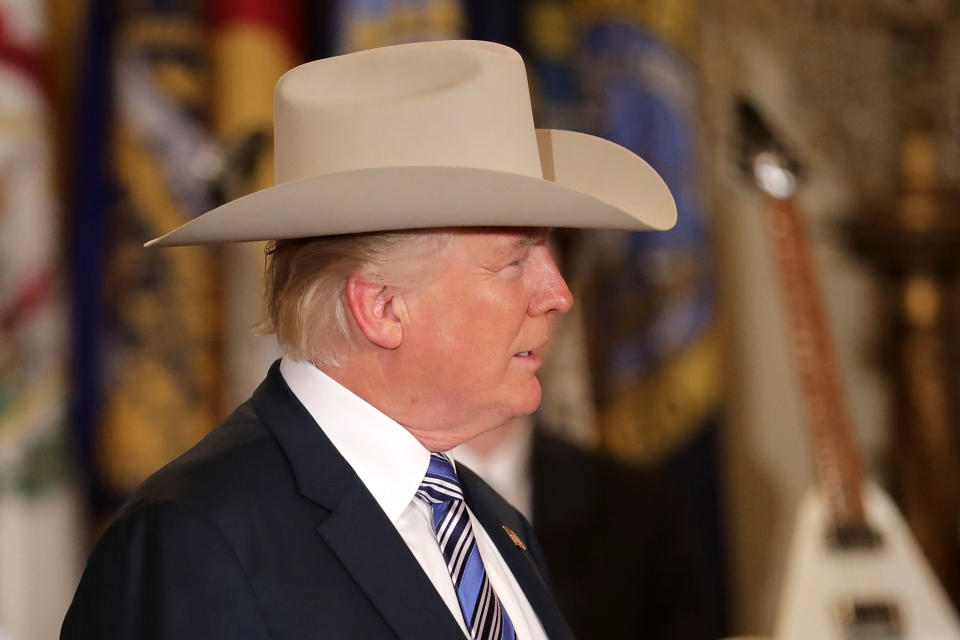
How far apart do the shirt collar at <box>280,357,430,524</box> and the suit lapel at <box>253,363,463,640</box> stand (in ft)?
0.06

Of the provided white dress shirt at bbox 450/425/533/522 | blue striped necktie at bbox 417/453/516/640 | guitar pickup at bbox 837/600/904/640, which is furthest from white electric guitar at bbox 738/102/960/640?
blue striped necktie at bbox 417/453/516/640

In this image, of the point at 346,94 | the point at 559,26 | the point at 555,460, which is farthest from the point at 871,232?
the point at 346,94

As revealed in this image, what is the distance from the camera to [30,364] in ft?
6.93

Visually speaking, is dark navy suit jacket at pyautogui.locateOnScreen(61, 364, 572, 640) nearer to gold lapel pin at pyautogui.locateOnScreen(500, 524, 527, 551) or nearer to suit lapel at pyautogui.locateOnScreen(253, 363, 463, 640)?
suit lapel at pyautogui.locateOnScreen(253, 363, 463, 640)

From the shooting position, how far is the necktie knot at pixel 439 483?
104 centimetres

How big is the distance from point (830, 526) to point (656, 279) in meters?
0.64

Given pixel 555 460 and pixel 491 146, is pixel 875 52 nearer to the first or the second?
pixel 555 460

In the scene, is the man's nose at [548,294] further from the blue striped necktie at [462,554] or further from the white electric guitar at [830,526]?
the white electric guitar at [830,526]

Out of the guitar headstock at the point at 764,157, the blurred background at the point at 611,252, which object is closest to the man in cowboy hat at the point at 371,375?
the blurred background at the point at 611,252

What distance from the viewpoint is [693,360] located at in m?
2.46

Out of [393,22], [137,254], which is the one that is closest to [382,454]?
[137,254]

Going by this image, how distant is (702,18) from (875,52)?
1.48ft

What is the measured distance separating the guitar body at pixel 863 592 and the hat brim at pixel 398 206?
1.10 meters

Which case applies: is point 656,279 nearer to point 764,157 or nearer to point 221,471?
point 764,157
